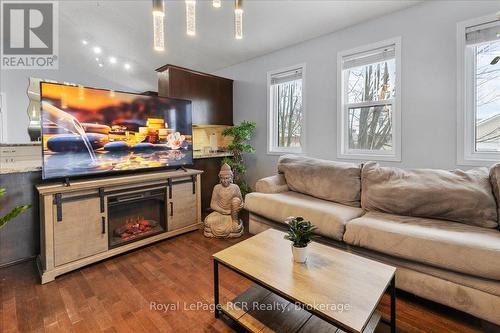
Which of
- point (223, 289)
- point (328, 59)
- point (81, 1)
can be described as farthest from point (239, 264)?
point (81, 1)

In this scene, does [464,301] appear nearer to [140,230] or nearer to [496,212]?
[496,212]

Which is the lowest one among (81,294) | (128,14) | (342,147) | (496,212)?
(81,294)

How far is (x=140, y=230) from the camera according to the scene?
2654 mm

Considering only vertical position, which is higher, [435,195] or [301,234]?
[435,195]

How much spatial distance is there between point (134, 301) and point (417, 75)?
3.30m

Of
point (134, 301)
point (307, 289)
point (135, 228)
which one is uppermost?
point (307, 289)

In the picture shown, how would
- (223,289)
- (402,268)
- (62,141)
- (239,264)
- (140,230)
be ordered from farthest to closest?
(140,230), (62,141), (223,289), (402,268), (239,264)

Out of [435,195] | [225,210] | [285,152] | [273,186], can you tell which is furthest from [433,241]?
[285,152]

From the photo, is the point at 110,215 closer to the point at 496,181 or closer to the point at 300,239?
the point at 300,239

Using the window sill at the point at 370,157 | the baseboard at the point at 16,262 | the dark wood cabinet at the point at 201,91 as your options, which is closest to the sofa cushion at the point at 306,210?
the window sill at the point at 370,157

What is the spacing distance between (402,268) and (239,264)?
1196mm

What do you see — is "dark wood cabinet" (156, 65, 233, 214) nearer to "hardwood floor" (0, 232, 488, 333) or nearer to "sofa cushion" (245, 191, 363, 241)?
"sofa cushion" (245, 191, 363, 241)

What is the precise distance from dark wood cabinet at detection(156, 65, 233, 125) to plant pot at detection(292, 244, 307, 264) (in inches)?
118

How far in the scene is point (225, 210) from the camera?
9.23 feet
